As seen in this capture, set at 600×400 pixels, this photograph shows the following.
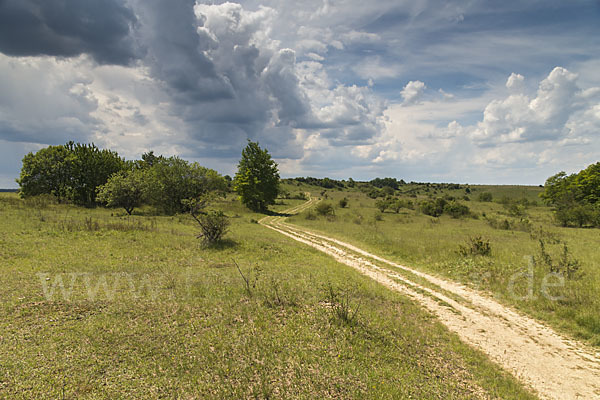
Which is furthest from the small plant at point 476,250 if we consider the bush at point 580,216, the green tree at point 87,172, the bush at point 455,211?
the green tree at point 87,172

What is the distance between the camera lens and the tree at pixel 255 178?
57688mm

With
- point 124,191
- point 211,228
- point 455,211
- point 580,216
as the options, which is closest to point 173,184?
point 124,191

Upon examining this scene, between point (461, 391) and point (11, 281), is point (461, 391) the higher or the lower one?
the lower one

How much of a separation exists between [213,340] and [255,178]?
51135 mm

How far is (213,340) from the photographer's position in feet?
24.0

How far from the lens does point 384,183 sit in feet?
613

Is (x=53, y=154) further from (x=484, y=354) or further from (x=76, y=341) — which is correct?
(x=484, y=354)

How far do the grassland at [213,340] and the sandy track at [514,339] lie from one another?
848 mm

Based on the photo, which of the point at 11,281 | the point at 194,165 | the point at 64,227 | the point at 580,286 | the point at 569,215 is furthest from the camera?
the point at 194,165

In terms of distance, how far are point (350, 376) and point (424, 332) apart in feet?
12.7

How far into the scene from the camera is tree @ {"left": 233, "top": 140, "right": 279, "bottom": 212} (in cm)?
5769

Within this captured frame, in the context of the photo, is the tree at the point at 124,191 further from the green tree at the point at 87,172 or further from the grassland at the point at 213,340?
the grassland at the point at 213,340

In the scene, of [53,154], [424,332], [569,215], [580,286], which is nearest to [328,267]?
[424,332]

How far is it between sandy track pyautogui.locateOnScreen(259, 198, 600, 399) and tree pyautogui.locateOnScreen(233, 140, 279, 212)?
45.0m
